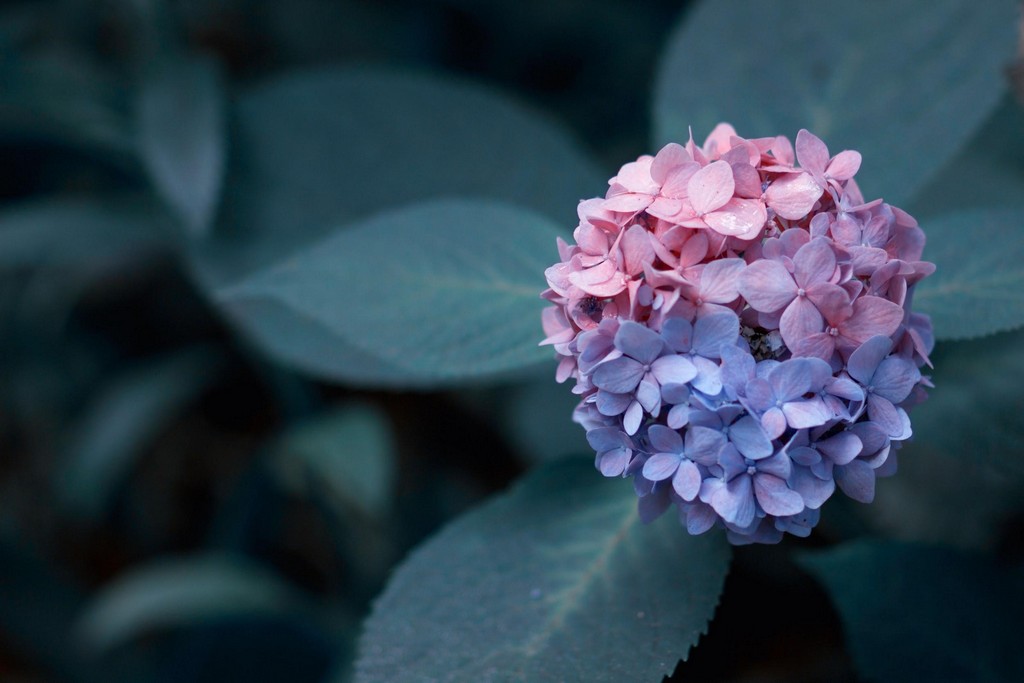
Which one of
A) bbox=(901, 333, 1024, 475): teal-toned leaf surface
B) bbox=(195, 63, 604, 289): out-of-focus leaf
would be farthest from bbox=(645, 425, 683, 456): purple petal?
bbox=(195, 63, 604, 289): out-of-focus leaf

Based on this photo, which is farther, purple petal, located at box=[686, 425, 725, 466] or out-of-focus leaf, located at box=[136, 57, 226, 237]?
out-of-focus leaf, located at box=[136, 57, 226, 237]

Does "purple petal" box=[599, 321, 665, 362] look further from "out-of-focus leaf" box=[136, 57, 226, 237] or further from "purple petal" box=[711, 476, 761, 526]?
"out-of-focus leaf" box=[136, 57, 226, 237]

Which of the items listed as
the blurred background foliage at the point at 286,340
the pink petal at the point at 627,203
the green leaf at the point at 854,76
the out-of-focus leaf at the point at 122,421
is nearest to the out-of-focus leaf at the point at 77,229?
the blurred background foliage at the point at 286,340

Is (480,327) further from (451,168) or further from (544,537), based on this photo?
(451,168)

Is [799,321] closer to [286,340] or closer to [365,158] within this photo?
[286,340]

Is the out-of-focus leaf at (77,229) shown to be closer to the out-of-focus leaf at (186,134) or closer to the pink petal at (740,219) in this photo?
the out-of-focus leaf at (186,134)

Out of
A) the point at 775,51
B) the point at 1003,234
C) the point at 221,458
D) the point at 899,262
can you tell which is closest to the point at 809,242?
the point at 899,262

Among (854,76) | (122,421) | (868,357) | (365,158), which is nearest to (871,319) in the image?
(868,357)
